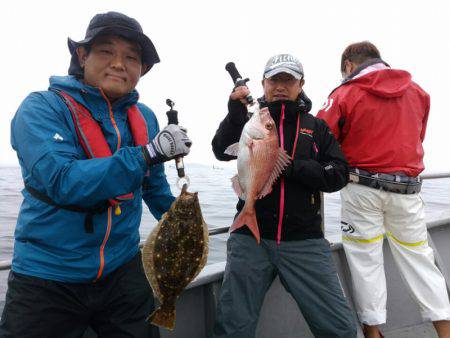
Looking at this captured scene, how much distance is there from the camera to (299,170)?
2.77 m

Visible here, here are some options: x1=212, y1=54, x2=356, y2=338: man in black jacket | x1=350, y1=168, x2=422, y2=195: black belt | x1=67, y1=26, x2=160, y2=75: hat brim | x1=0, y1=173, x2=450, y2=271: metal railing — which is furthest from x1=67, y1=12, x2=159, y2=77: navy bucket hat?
x1=350, y1=168, x2=422, y2=195: black belt

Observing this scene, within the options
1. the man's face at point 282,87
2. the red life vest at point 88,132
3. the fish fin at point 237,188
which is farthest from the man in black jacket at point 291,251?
the red life vest at point 88,132

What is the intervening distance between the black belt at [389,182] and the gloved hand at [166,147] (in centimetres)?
202

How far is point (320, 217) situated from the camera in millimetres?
3053

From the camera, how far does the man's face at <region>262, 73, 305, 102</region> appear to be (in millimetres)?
3174

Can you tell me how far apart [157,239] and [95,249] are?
0.38m

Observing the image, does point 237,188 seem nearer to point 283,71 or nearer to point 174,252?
point 174,252

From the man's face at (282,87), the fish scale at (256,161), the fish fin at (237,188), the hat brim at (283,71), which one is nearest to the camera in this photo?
the fish scale at (256,161)

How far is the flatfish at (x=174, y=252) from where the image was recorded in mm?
2232

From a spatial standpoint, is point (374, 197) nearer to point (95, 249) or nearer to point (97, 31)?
point (95, 249)

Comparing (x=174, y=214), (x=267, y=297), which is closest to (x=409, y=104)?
(x=267, y=297)

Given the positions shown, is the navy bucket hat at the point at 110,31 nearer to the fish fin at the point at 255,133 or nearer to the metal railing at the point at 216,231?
the fish fin at the point at 255,133

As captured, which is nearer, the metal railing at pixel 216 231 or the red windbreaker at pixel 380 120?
the metal railing at pixel 216 231

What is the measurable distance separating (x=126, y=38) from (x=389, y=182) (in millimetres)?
2585
